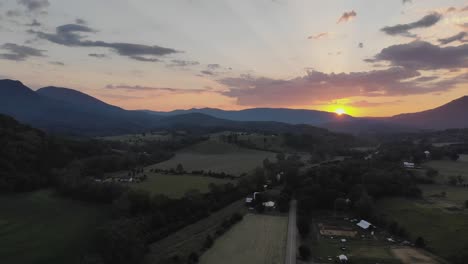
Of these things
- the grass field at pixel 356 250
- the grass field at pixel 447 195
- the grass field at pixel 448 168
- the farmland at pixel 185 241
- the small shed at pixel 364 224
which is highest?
the grass field at pixel 448 168

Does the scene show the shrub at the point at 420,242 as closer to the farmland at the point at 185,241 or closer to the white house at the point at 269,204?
the white house at the point at 269,204

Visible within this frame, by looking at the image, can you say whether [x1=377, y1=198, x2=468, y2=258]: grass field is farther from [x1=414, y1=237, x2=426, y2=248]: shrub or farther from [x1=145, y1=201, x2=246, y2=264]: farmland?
[x1=145, y1=201, x2=246, y2=264]: farmland

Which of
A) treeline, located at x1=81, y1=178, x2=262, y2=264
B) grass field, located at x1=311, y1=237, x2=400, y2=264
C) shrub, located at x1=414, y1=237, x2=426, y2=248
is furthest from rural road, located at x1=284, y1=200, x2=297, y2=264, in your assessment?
shrub, located at x1=414, y1=237, x2=426, y2=248

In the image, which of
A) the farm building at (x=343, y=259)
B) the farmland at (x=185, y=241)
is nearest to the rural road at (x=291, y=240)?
the farm building at (x=343, y=259)

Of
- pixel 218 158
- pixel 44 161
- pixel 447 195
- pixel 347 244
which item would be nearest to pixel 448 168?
pixel 447 195

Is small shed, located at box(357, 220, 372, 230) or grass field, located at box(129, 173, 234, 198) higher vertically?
grass field, located at box(129, 173, 234, 198)

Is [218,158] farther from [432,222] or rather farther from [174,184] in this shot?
[432,222]
